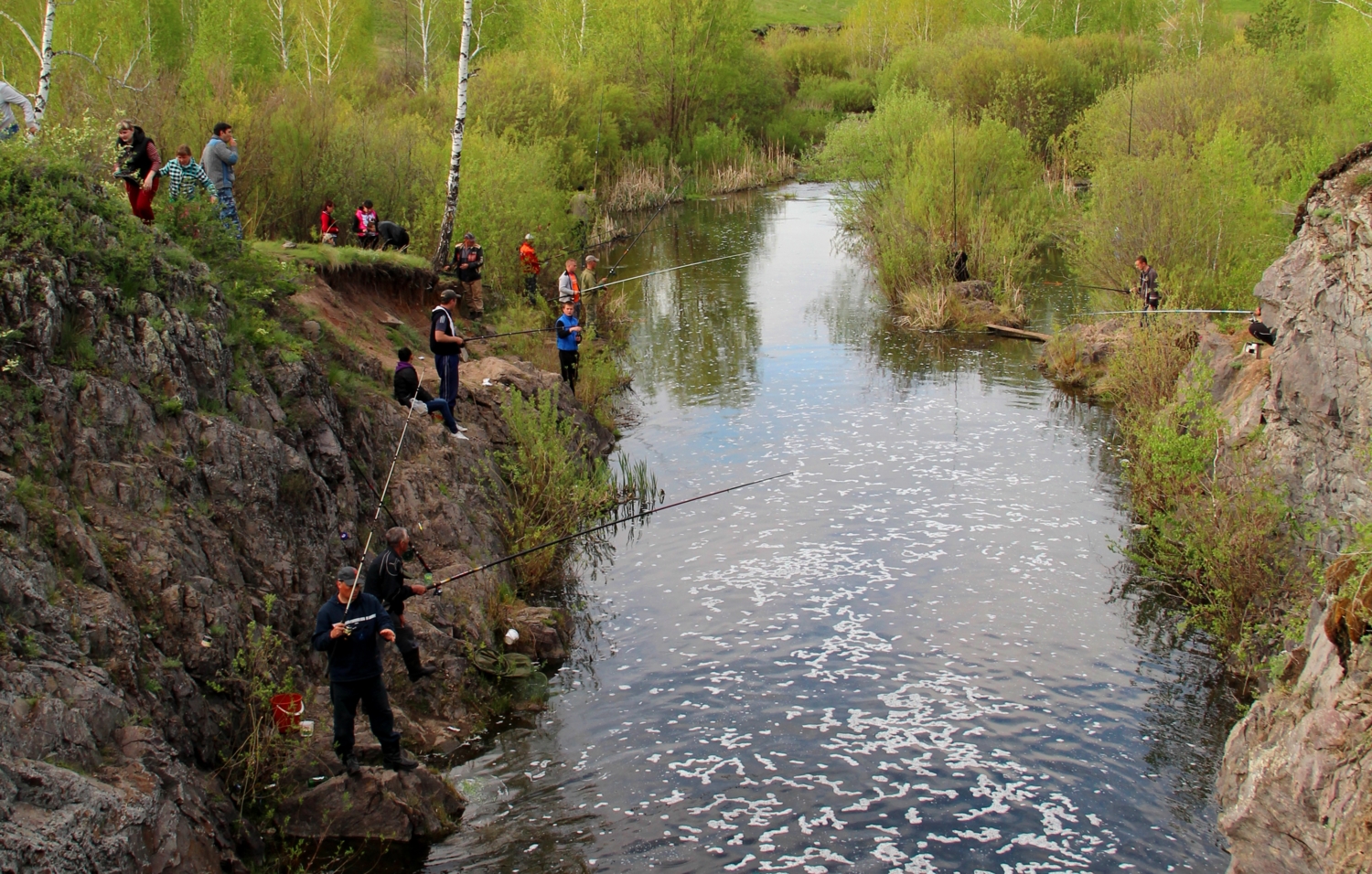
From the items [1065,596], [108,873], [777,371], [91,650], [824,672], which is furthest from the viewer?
[777,371]

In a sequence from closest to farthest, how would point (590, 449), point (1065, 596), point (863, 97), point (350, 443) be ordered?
point (350, 443) → point (1065, 596) → point (590, 449) → point (863, 97)

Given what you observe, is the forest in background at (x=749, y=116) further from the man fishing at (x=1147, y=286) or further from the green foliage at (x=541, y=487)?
the green foliage at (x=541, y=487)

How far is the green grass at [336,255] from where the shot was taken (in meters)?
17.8

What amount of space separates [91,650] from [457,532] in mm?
5571

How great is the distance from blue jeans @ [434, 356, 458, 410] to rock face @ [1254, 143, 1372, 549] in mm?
9827

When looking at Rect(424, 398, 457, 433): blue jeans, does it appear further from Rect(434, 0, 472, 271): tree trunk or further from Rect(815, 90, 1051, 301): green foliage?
Rect(815, 90, 1051, 301): green foliage

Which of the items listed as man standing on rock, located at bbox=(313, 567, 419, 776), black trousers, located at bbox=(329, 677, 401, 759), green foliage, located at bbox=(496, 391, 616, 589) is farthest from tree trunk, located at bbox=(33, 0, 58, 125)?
black trousers, located at bbox=(329, 677, 401, 759)

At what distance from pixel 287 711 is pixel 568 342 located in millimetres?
11010

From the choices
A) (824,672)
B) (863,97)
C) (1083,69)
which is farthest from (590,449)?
(863,97)

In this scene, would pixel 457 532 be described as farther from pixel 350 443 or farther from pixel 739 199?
pixel 739 199

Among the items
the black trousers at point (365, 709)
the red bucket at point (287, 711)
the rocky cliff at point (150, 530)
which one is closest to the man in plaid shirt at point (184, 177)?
the rocky cliff at point (150, 530)

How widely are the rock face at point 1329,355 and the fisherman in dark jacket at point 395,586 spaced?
27.5ft

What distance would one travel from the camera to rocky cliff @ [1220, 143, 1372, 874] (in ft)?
23.3

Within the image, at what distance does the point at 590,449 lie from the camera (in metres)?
18.5
